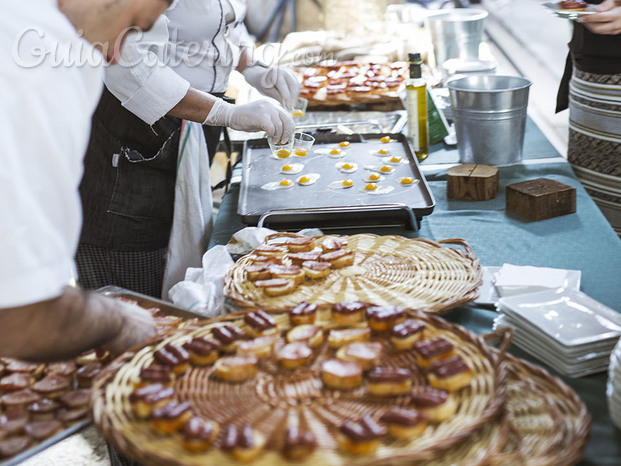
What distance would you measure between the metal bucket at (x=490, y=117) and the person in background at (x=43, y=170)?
5.33ft

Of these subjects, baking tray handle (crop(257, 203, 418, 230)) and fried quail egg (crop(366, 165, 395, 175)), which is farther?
fried quail egg (crop(366, 165, 395, 175))

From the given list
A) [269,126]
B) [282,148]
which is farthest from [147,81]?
[282,148]

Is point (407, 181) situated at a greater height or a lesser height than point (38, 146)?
lesser

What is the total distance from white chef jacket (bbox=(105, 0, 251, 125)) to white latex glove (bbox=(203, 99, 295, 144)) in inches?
5.5

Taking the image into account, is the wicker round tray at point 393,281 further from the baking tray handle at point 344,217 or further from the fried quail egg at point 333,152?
the fried quail egg at point 333,152

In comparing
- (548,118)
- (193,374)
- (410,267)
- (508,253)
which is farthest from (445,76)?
(548,118)

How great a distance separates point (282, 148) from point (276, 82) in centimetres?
68

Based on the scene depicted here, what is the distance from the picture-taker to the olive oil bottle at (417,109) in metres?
2.74

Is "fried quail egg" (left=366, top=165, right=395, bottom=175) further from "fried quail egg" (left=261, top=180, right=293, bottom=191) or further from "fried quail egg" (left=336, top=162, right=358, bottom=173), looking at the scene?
"fried quail egg" (left=261, top=180, right=293, bottom=191)

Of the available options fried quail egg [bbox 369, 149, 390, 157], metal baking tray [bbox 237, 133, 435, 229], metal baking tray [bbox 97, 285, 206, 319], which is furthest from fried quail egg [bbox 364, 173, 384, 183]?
metal baking tray [bbox 97, 285, 206, 319]

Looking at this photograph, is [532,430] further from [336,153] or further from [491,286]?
[336,153]

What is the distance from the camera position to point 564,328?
4.49 feet

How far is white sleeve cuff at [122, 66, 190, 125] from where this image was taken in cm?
226

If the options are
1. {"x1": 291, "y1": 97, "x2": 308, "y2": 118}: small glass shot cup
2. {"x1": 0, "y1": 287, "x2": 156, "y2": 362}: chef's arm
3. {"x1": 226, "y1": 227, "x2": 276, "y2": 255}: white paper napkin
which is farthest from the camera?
{"x1": 291, "y1": 97, "x2": 308, "y2": 118}: small glass shot cup
